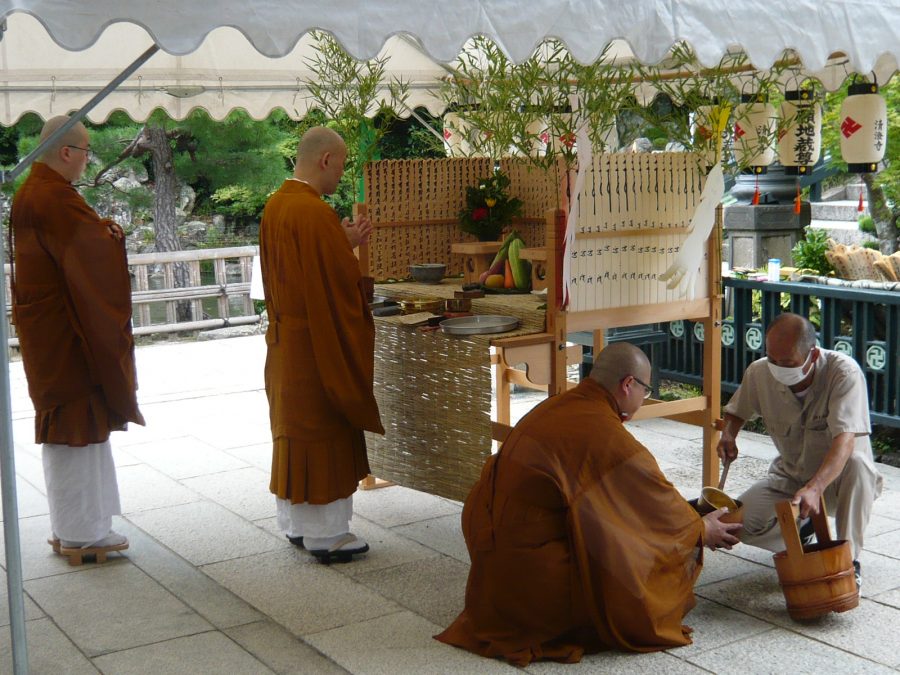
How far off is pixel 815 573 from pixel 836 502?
0.43 meters

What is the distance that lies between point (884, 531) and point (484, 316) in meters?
1.88

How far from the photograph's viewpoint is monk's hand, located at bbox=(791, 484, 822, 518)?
11.4ft

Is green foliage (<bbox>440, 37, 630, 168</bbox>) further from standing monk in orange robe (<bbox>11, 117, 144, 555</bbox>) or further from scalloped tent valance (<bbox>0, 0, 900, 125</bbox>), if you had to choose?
standing monk in orange robe (<bbox>11, 117, 144, 555</bbox>)

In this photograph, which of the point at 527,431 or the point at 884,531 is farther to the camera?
the point at 884,531

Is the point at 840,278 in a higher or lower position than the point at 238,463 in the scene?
higher

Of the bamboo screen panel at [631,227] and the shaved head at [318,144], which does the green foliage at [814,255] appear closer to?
the bamboo screen panel at [631,227]

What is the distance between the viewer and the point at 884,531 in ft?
14.6

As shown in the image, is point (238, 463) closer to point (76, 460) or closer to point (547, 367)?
point (76, 460)

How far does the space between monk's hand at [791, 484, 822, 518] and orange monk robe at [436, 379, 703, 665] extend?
369mm

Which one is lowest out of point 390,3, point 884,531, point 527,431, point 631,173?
point 884,531

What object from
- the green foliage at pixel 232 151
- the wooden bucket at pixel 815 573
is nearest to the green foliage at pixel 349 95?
the wooden bucket at pixel 815 573

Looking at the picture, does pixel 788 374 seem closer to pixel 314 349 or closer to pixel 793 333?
pixel 793 333

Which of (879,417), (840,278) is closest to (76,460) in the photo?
(879,417)

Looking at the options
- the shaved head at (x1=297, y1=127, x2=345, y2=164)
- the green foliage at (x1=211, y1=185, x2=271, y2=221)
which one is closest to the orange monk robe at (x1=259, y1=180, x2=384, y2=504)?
the shaved head at (x1=297, y1=127, x2=345, y2=164)
